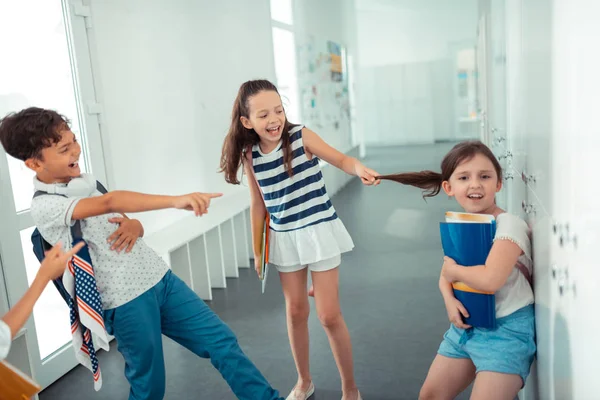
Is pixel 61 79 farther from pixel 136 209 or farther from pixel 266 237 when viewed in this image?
pixel 136 209

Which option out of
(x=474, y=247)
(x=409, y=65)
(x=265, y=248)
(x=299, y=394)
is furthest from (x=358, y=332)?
(x=409, y=65)

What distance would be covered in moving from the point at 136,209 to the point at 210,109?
290 centimetres

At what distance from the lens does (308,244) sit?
7.04 ft

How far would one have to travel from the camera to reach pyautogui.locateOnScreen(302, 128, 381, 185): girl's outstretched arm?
1.91 metres

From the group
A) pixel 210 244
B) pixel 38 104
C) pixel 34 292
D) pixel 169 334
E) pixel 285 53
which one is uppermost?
pixel 285 53

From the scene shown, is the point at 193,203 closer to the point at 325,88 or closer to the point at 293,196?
A: the point at 293,196

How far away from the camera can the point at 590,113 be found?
93 centimetres

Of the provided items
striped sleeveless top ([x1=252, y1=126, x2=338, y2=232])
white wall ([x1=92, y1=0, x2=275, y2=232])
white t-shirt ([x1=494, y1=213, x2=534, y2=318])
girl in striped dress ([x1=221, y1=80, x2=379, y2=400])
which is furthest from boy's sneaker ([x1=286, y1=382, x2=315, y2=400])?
white wall ([x1=92, y1=0, x2=275, y2=232])

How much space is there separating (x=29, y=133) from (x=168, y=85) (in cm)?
226

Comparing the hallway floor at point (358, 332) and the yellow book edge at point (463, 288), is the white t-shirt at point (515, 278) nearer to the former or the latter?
the yellow book edge at point (463, 288)

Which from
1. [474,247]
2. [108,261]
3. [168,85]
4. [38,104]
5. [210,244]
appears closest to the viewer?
[474,247]

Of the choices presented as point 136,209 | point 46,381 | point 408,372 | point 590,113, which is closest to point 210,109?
point 46,381

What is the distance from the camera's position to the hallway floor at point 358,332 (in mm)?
2561

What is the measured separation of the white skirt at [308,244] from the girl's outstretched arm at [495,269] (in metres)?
0.67
